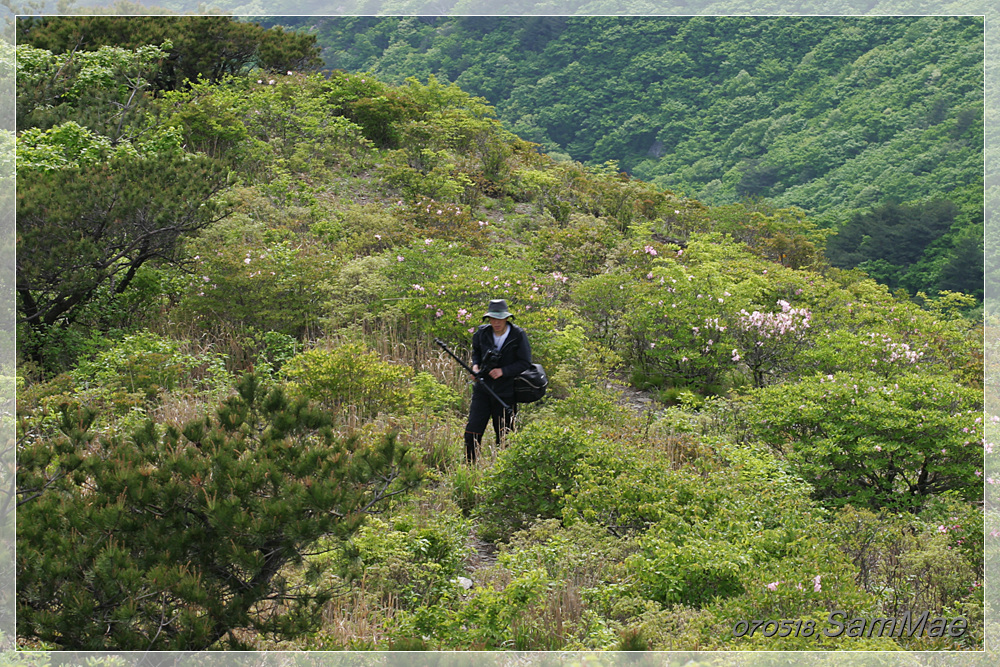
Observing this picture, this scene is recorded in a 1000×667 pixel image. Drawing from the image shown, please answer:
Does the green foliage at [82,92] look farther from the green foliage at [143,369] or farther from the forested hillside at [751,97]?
the forested hillside at [751,97]

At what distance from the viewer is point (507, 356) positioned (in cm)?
609

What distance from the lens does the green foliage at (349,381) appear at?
664cm

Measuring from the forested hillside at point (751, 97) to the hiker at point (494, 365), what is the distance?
85.5 feet

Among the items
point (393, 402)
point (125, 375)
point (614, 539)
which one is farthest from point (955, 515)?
point (125, 375)

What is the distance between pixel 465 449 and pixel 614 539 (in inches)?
77.1

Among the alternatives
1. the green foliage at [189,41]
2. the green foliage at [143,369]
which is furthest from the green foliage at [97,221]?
the green foliage at [189,41]

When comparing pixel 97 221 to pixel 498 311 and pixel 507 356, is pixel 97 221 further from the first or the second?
pixel 507 356

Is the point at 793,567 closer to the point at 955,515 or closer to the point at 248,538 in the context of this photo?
the point at 955,515

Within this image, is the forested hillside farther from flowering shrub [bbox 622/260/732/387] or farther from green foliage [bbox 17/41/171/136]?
flowering shrub [bbox 622/260/732/387]

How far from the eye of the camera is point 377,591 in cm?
404

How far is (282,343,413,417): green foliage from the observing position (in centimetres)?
664

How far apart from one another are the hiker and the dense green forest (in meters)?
0.24

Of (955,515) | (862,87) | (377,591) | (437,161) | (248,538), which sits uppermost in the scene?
(862,87)

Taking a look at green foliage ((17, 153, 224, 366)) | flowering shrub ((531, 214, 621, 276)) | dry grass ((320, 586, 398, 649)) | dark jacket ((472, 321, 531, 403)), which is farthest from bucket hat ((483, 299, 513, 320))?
flowering shrub ((531, 214, 621, 276))
